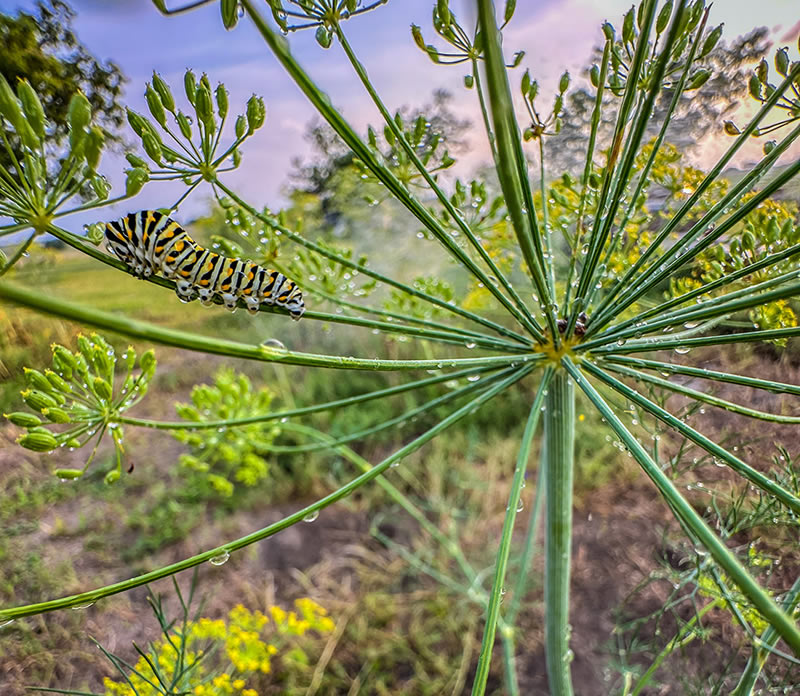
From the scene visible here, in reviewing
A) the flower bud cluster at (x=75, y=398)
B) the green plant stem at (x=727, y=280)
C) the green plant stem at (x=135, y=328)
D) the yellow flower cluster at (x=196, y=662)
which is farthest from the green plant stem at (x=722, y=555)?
the yellow flower cluster at (x=196, y=662)

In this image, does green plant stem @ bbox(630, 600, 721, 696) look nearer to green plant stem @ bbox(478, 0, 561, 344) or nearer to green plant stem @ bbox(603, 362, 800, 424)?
green plant stem @ bbox(603, 362, 800, 424)

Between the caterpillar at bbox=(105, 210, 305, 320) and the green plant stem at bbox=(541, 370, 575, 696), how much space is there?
390mm

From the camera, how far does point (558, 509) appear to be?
76cm

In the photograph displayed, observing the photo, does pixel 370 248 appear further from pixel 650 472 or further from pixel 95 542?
pixel 650 472

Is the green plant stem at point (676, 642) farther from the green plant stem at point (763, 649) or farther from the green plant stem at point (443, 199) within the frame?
the green plant stem at point (443, 199)

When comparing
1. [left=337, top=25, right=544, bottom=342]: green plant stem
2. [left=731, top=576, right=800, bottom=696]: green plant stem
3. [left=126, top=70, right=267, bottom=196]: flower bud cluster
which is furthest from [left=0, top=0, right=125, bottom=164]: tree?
[left=731, top=576, right=800, bottom=696]: green plant stem

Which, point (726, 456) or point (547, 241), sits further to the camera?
point (547, 241)

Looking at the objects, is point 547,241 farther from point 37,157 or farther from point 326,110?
point 37,157

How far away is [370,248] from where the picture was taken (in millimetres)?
3219

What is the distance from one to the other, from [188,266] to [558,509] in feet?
2.05

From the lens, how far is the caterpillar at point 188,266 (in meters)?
0.54

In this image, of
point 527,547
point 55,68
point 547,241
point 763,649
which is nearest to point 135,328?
point 547,241

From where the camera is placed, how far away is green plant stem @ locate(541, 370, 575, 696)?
72 cm

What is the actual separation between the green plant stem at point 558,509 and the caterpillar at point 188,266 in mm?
390
